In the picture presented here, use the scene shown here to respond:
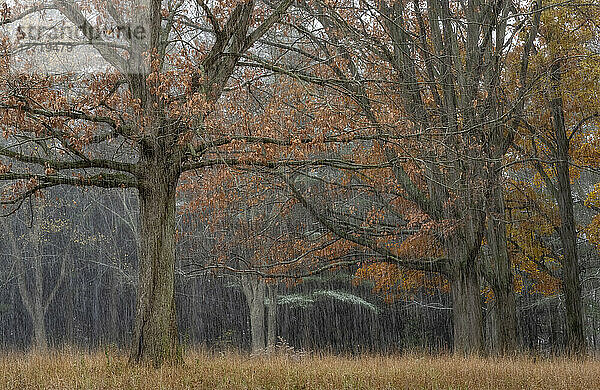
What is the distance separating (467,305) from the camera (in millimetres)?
16438

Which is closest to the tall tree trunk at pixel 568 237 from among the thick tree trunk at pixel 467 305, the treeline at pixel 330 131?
the treeline at pixel 330 131

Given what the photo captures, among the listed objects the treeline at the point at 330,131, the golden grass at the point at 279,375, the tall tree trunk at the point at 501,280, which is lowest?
the golden grass at the point at 279,375

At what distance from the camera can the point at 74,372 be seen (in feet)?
29.4

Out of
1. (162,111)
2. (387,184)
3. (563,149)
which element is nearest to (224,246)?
(387,184)

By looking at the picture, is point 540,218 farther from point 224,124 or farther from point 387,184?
point 224,124

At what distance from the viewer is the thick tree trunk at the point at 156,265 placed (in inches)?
416

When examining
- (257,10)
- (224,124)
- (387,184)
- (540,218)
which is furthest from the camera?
(540,218)

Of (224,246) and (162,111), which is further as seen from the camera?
(224,246)

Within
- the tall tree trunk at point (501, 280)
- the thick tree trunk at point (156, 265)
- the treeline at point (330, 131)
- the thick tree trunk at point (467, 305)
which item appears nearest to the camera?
the treeline at point (330, 131)

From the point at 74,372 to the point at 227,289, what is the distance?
2492 cm

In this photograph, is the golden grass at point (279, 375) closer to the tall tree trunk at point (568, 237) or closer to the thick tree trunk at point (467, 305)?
the thick tree trunk at point (467, 305)

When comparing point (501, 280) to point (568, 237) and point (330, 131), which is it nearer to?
point (568, 237)

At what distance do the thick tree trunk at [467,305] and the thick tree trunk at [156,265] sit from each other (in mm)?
8149

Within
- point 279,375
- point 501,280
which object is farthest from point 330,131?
point 501,280
